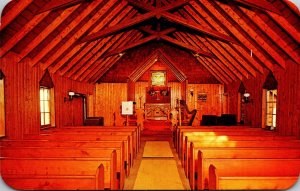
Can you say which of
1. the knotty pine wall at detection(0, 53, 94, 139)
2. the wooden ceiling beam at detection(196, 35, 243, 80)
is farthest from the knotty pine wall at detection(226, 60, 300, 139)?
the knotty pine wall at detection(0, 53, 94, 139)

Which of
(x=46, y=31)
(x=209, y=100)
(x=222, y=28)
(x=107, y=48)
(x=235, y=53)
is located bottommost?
(x=209, y=100)

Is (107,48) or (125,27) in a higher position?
(125,27)

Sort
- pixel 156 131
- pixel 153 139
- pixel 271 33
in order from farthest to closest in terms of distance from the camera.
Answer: pixel 156 131 < pixel 153 139 < pixel 271 33

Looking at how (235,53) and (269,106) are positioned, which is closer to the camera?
(269,106)

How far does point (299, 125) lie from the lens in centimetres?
A: 613

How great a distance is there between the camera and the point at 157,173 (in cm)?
558

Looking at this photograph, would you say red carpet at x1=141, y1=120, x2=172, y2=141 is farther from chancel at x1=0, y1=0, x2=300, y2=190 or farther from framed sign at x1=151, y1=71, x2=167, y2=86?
framed sign at x1=151, y1=71, x2=167, y2=86

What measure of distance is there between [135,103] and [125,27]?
21.0 ft

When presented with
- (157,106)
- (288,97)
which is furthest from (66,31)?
(157,106)

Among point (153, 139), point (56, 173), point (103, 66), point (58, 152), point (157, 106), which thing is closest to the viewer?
point (56, 173)

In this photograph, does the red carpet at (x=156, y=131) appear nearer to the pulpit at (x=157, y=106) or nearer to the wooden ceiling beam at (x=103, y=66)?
the pulpit at (x=157, y=106)

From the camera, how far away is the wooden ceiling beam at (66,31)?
20.9 feet

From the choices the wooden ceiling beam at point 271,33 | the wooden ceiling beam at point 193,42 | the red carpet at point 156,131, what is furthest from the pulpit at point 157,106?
the wooden ceiling beam at point 271,33

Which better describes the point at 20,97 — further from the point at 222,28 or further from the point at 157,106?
the point at 157,106
